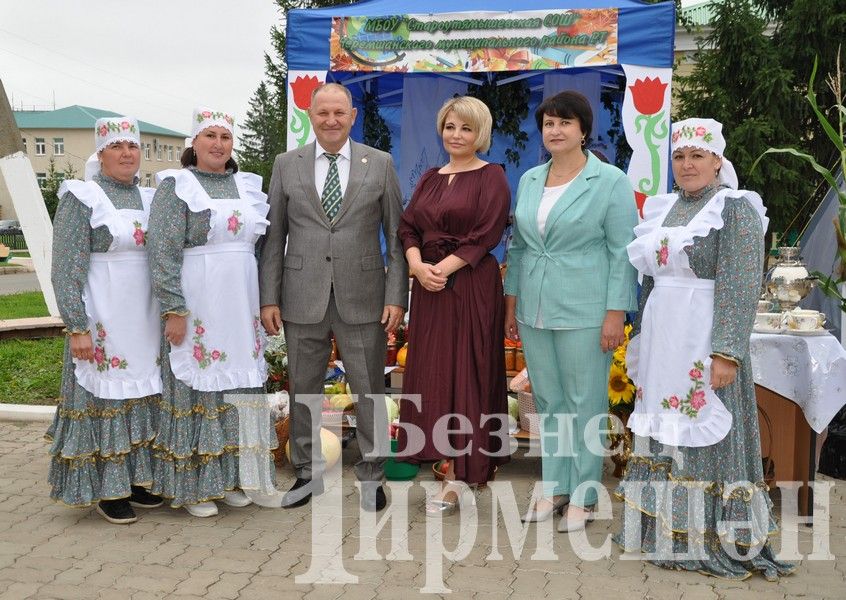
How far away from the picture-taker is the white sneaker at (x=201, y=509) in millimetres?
3957

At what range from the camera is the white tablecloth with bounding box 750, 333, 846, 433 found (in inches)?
150

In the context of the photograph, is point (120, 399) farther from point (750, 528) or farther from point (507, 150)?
point (507, 150)

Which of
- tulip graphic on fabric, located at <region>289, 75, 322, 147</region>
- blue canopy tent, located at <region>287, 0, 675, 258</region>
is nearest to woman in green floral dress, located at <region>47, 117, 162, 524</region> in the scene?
tulip graphic on fabric, located at <region>289, 75, 322, 147</region>

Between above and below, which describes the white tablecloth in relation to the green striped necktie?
below

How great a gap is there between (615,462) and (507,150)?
14.3ft

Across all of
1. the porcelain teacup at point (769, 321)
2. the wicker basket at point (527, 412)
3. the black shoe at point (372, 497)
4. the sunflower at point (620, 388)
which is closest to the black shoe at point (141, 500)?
the black shoe at point (372, 497)

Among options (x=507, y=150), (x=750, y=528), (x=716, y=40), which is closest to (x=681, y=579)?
(x=750, y=528)

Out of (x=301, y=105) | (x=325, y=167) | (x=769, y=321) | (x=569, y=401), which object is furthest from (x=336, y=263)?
(x=301, y=105)

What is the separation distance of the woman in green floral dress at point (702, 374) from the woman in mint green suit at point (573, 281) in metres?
0.24

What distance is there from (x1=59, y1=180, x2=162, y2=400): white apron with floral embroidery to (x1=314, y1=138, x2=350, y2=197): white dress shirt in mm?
796

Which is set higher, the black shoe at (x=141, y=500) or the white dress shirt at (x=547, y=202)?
the white dress shirt at (x=547, y=202)

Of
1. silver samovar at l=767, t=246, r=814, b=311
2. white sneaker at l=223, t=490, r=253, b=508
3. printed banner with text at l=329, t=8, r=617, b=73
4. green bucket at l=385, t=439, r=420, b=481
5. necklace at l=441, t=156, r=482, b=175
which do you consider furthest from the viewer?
printed banner with text at l=329, t=8, r=617, b=73

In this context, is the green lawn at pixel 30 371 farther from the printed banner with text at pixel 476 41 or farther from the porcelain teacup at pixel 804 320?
the porcelain teacup at pixel 804 320

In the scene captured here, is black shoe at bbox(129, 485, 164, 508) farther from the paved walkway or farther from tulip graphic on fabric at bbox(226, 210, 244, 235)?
tulip graphic on fabric at bbox(226, 210, 244, 235)
